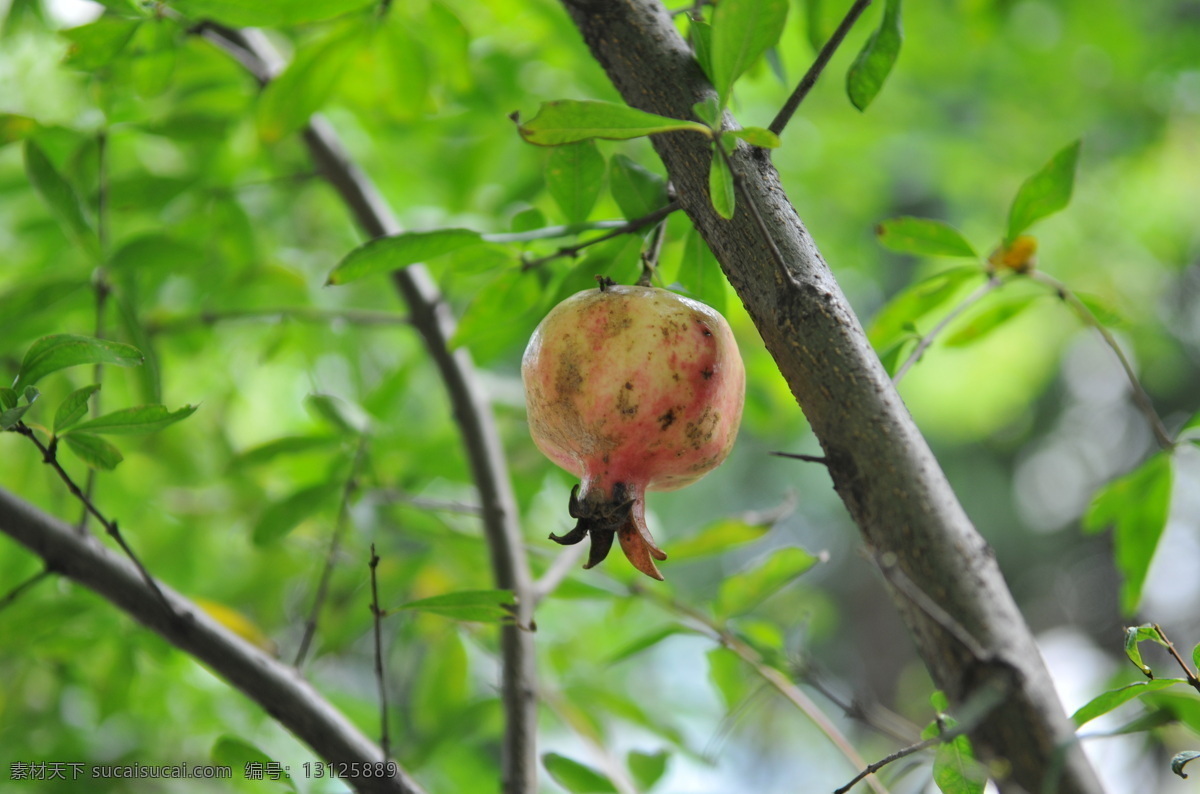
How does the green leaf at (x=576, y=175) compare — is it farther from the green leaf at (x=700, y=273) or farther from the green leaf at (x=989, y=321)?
the green leaf at (x=989, y=321)

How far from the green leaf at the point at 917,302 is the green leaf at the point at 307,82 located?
0.68m

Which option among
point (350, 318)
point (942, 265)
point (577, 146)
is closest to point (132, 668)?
point (350, 318)

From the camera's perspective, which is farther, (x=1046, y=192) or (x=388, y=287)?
(x=388, y=287)

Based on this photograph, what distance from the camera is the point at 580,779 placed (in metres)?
0.98

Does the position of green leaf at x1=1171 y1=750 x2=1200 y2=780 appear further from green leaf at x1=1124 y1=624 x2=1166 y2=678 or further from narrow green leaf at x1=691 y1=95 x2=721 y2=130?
narrow green leaf at x1=691 y1=95 x2=721 y2=130

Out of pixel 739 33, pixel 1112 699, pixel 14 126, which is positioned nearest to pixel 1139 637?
pixel 1112 699

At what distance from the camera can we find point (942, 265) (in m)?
2.69

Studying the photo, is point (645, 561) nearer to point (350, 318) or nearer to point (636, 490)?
point (636, 490)

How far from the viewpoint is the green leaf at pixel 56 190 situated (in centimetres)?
92

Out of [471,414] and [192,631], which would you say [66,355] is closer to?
Result: [192,631]

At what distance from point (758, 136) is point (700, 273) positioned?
0.23 m

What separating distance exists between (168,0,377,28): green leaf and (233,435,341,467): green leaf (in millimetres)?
519

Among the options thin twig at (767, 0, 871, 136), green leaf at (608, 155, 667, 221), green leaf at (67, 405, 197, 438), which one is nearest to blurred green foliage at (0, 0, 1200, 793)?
green leaf at (608, 155, 667, 221)

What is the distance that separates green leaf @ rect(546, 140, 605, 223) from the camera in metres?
0.76
